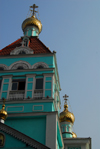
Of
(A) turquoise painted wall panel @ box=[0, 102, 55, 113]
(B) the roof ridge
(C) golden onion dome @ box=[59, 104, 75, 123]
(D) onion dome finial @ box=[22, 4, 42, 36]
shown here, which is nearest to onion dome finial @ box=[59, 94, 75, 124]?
(C) golden onion dome @ box=[59, 104, 75, 123]

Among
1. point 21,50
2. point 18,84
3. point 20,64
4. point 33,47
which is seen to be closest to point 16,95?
point 18,84

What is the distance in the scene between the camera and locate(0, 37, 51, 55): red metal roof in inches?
680

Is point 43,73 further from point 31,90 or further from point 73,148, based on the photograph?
point 73,148

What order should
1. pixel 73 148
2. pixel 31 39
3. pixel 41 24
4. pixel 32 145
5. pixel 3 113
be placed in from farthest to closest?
pixel 41 24 → pixel 73 148 → pixel 31 39 → pixel 3 113 → pixel 32 145

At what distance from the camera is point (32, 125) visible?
1386 centimetres

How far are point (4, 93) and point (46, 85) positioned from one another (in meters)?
2.12

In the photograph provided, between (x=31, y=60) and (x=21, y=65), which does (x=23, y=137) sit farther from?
(x=31, y=60)

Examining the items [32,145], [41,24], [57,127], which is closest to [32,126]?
[57,127]

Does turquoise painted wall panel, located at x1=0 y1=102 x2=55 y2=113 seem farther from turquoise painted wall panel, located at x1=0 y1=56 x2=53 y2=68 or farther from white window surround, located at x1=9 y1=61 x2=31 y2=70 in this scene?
turquoise painted wall panel, located at x1=0 y1=56 x2=53 y2=68

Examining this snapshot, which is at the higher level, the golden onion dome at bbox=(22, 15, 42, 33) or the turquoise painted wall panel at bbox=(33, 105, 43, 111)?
the golden onion dome at bbox=(22, 15, 42, 33)

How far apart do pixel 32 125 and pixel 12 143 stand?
6.77ft

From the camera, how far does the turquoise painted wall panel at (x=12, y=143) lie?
1188 centimetres

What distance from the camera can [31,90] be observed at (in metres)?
15.2

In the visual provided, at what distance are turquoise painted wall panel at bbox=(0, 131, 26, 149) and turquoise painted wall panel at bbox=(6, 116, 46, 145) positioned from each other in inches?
62.1
